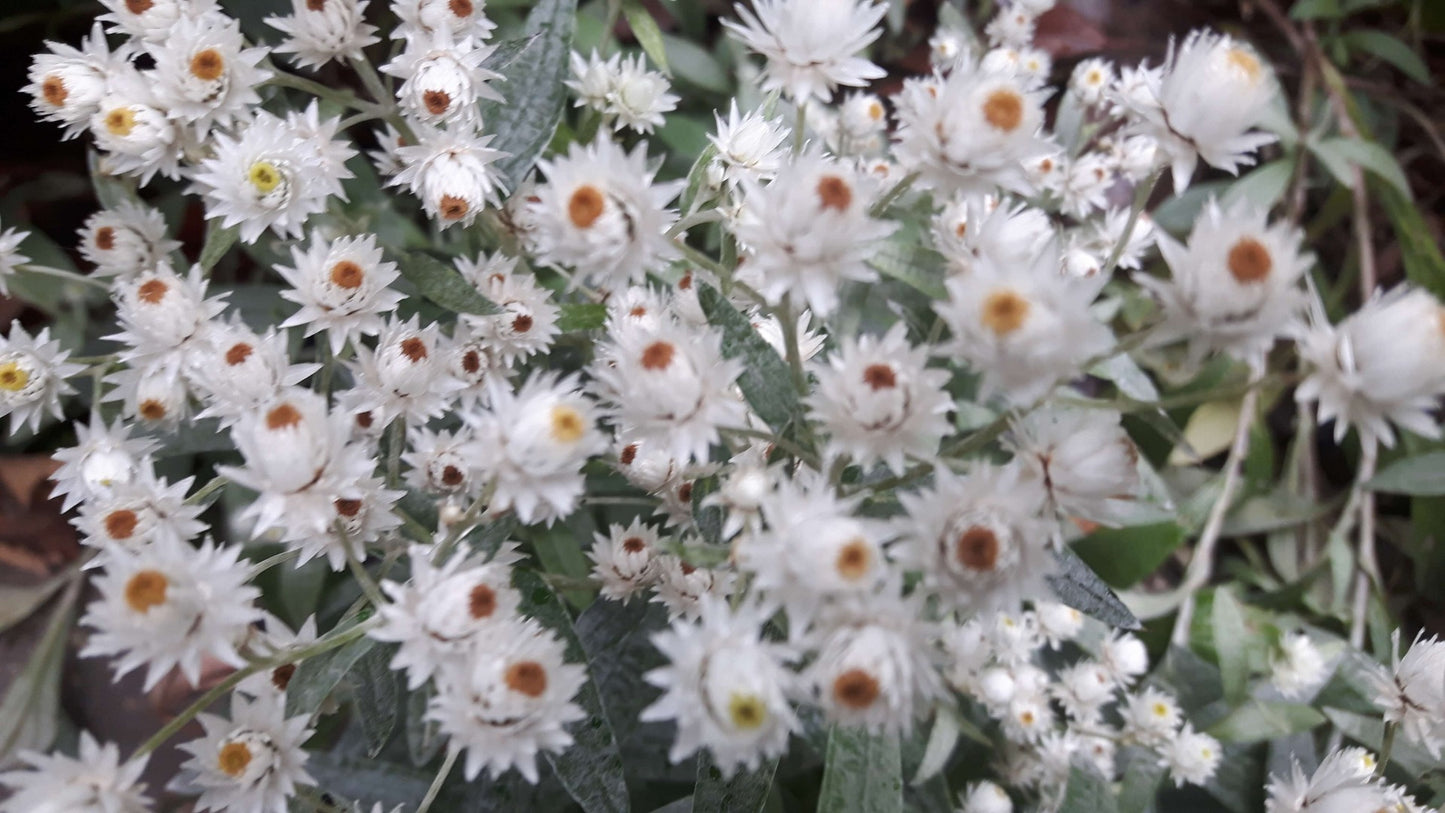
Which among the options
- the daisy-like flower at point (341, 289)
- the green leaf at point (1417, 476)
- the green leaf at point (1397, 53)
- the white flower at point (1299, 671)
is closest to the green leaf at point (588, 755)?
the daisy-like flower at point (341, 289)

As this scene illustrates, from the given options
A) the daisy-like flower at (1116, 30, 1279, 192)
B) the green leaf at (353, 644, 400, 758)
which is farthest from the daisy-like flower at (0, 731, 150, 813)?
the daisy-like flower at (1116, 30, 1279, 192)

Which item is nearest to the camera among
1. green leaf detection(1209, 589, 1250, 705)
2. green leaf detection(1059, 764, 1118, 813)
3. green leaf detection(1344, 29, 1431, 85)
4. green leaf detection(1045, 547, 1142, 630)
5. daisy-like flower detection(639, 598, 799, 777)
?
daisy-like flower detection(639, 598, 799, 777)

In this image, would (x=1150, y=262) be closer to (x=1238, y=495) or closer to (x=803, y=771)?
(x=1238, y=495)

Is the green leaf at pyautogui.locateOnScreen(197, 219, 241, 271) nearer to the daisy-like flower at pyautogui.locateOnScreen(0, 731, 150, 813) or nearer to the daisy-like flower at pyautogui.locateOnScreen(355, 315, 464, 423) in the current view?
the daisy-like flower at pyautogui.locateOnScreen(355, 315, 464, 423)

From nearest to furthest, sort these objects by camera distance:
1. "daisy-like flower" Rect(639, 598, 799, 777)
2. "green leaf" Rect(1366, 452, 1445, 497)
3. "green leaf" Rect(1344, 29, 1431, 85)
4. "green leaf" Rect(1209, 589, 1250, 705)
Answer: "daisy-like flower" Rect(639, 598, 799, 777) < "green leaf" Rect(1209, 589, 1250, 705) < "green leaf" Rect(1366, 452, 1445, 497) < "green leaf" Rect(1344, 29, 1431, 85)

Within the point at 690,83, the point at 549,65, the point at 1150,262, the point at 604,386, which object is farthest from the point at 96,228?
the point at 1150,262

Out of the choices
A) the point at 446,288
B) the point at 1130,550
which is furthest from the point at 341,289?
the point at 1130,550
